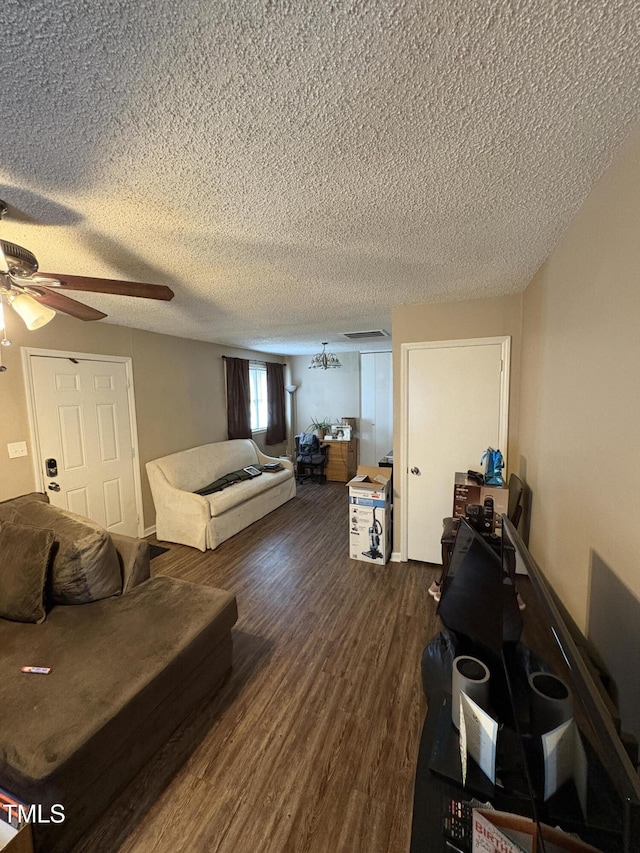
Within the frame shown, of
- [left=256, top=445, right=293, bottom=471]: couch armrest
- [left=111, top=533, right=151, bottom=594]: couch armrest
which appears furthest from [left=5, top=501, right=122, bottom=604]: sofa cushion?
[left=256, top=445, right=293, bottom=471]: couch armrest

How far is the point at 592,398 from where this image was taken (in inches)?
50.9

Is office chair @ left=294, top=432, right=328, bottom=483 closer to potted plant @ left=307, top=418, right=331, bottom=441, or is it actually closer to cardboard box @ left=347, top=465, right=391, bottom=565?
potted plant @ left=307, top=418, right=331, bottom=441

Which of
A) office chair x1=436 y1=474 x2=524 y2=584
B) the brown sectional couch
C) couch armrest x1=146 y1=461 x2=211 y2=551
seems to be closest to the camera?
the brown sectional couch

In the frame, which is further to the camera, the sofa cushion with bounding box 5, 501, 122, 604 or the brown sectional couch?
the sofa cushion with bounding box 5, 501, 122, 604

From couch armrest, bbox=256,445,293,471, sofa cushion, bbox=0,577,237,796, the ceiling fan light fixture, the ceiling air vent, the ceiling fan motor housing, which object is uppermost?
the ceiling air vent

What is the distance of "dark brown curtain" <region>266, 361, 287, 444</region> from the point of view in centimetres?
639

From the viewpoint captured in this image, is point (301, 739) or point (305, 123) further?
point (301, 739)

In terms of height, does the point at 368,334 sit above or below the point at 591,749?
above

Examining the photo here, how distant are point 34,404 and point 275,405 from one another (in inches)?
154

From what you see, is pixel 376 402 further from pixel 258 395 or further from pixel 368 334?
pixel 258 395

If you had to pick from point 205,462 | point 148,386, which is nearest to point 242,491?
point 205,462

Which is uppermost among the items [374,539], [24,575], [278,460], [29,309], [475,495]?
[29,309]

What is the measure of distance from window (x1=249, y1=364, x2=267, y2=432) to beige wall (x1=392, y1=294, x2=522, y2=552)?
3.44 metres

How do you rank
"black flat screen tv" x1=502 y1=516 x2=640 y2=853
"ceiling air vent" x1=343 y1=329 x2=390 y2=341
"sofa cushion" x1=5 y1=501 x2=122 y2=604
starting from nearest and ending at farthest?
"black flat screen tv" x1=502 y1=516 x2=640 y2=853
"sofa cushion" x1=5 y1=501 x2=122 y2=604
"ceiling air vent" x1=343 y1=329 x2=390 y2=341
